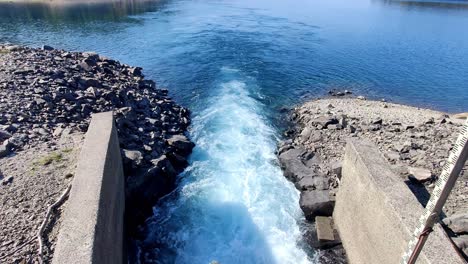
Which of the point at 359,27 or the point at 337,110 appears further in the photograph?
the point at 359,27

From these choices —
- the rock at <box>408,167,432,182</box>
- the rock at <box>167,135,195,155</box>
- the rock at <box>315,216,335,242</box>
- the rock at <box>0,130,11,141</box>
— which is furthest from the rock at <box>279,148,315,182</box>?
the rock at <box>0,130,11,141</box>

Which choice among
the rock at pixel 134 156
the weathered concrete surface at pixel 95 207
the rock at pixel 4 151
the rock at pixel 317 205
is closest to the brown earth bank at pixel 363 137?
the rock at pixel 317 205

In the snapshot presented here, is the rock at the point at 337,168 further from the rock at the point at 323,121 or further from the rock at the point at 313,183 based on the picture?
the rock at the point at 323,121

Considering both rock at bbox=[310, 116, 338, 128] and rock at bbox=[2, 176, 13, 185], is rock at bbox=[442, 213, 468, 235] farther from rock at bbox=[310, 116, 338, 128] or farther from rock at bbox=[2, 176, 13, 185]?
rock at bbox=[2, 176, 13, 185]

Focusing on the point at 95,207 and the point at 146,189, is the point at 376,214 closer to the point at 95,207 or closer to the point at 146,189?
the point at 95,207

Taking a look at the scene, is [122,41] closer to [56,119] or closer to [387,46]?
[56,119]

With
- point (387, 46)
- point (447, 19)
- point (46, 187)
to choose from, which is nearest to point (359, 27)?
point (387, 46)
